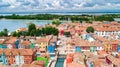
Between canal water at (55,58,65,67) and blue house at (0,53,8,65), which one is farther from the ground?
blue house at (0,53,8,65)

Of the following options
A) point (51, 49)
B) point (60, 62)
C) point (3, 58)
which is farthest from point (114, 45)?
point (3, 58)

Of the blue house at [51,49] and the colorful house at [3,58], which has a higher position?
the colorful house at [3,58]

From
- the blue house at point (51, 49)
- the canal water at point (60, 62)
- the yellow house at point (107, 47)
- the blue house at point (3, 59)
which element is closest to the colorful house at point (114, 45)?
the yellow house at point (107, 47)

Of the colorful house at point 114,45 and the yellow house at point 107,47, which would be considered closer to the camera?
the yellow house at point 107,47

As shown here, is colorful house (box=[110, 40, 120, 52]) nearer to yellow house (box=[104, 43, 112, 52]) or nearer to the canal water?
yellow house (box=[104, 43, 112, 52])

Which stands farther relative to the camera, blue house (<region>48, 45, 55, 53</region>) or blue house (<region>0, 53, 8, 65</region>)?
blue house (<region>48, 45, 55, 53</region>)

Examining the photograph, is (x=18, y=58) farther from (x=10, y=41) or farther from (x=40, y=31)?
(x=40, y=31)

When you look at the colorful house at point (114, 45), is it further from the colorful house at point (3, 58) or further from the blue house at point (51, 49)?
the colorful house at point (3, 58)

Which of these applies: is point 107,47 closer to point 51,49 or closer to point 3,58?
point 51,49

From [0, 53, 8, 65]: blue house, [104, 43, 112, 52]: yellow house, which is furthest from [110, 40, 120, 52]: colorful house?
[0, 53, 8, 65]: blue house

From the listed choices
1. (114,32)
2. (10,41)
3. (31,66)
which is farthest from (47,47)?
(114,32)

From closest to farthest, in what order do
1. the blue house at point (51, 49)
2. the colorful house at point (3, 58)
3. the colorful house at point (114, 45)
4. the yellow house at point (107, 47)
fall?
the colorful house at point (3, 58), the yellow house at point (107, 47), the colorful house at point (114, 45), the blue house at point (51, 49)
